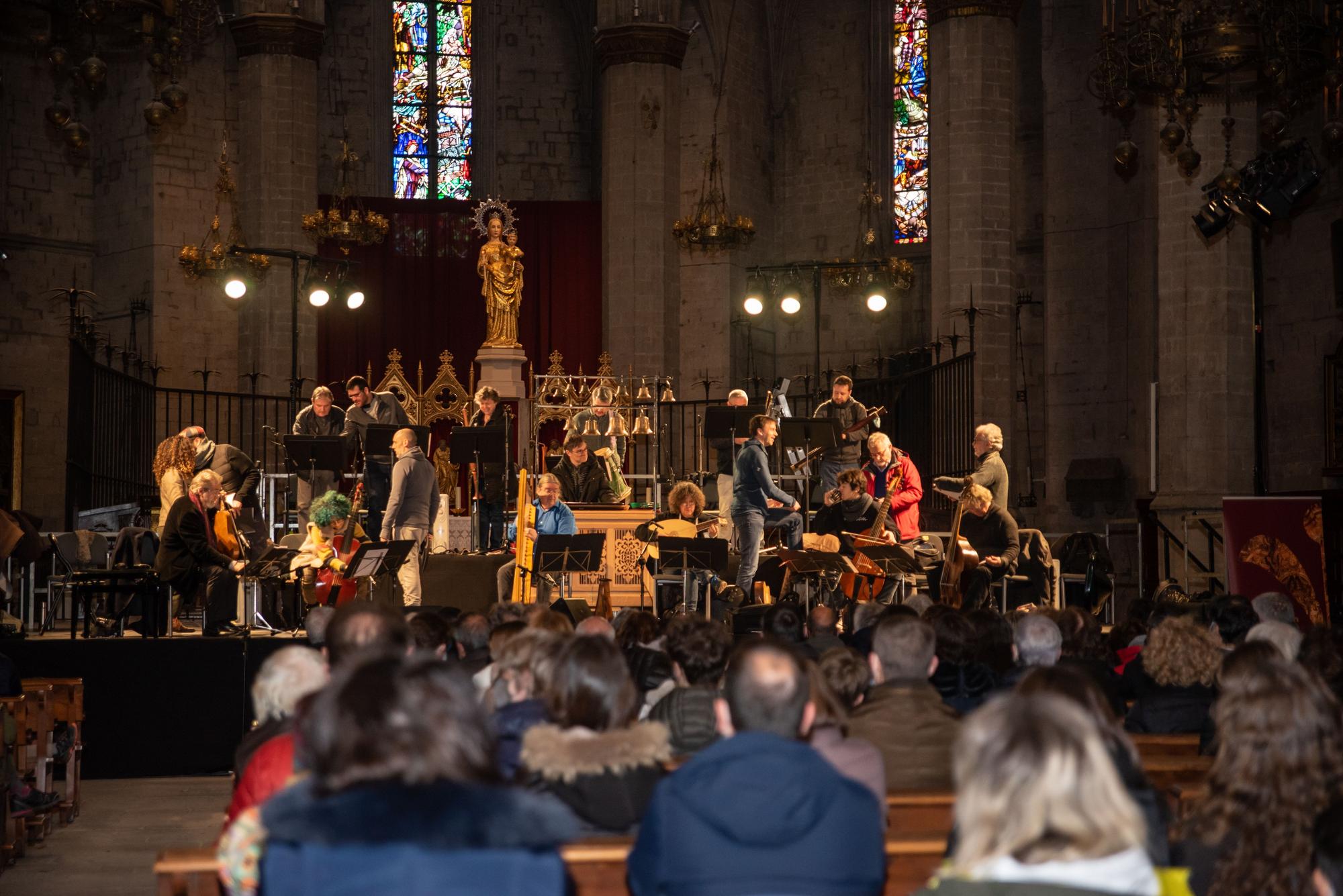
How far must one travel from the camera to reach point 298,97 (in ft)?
71.7

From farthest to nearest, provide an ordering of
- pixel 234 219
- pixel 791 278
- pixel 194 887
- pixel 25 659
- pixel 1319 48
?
1. pixel 791 278
2. pixel 234 219
3. pixel 1319 48
4. pixel 25 659
5. pixel 194 887

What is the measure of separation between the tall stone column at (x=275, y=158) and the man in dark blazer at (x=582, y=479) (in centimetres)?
686

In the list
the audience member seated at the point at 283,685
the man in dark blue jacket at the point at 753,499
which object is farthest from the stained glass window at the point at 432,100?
the audience member seated at the point at 283,685

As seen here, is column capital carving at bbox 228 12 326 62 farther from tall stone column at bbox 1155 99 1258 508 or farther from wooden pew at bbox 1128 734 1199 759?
wooden pew at bbox 1128 734 1199 759

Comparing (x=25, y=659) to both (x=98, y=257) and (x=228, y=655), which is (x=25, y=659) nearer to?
(x=228, y=655)

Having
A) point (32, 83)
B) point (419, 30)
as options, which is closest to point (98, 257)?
point (32, 83)

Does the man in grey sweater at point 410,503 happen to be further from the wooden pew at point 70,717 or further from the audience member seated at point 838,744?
the audience member seated at point 838,744

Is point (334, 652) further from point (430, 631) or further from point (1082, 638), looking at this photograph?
point (1082, 638)

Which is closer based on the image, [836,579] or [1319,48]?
[1319,48]

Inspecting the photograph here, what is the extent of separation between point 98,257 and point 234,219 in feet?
8.20

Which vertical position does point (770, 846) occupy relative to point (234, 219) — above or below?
below

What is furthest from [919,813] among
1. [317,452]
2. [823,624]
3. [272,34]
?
[272,34]

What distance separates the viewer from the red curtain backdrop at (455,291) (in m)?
23.9

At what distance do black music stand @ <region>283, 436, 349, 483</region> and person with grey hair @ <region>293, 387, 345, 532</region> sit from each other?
1.32 m
